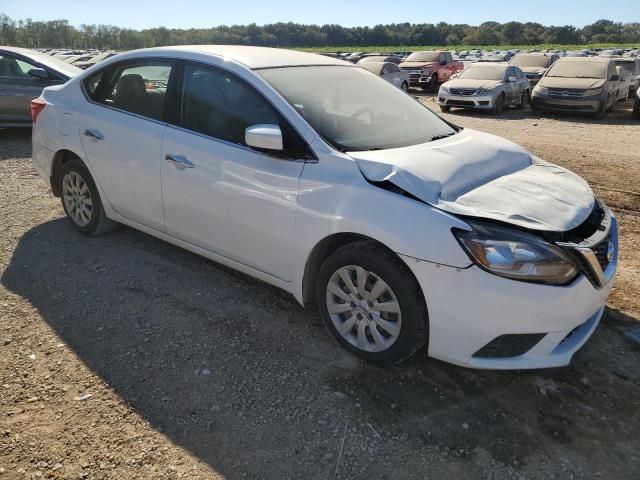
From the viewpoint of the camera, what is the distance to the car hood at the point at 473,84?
15.0m

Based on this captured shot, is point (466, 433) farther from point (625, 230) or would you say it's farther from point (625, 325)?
point (625, 230)

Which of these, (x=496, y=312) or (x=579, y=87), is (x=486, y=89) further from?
(x=496, y=312)

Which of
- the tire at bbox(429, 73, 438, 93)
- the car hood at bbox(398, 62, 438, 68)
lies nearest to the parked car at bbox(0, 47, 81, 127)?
the car hood at bbox(398, 62, 438, 68)

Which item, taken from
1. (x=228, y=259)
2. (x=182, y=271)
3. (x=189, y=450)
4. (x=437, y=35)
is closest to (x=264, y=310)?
(x=228, y=259)

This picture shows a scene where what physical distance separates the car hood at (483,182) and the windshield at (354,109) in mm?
193

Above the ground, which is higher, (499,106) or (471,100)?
(471,100)

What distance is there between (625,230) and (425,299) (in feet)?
11.6

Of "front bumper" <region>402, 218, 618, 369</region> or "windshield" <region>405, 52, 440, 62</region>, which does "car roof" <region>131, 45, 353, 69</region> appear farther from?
"windshield" <region>405, 52, 440, 62</region>

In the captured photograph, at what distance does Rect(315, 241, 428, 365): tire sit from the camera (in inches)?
108

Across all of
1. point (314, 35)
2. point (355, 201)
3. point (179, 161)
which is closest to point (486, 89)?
point (179, 161)

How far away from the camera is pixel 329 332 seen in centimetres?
332

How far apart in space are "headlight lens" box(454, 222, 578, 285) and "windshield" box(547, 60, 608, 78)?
14420 millimetres

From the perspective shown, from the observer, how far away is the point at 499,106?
15.2 metres

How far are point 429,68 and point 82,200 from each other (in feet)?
65.4
